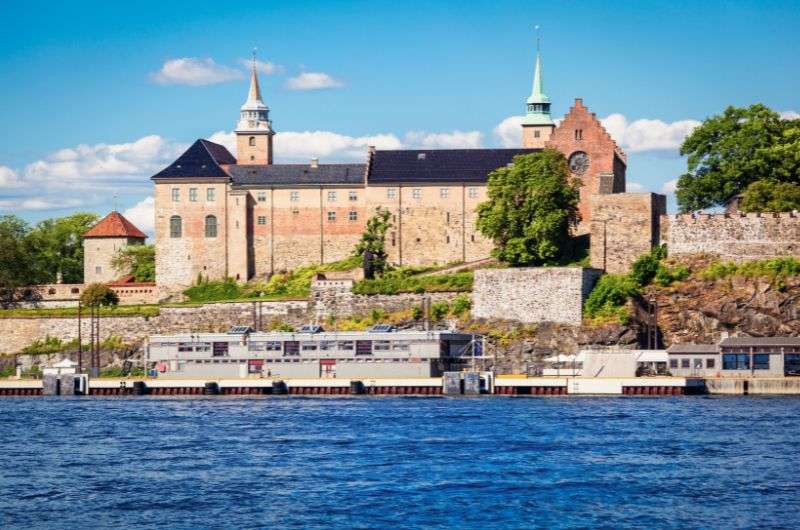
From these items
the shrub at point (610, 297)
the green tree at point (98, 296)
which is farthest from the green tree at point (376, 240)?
the shrub at point (610, 297)

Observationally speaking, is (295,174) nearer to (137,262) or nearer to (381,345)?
(137,262)

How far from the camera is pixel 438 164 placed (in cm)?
11994

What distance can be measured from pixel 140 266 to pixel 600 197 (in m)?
37.2

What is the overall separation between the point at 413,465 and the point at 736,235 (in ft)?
136

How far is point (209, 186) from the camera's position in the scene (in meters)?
120

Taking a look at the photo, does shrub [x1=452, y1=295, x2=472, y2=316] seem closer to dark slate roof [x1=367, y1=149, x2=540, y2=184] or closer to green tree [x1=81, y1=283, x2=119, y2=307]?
dark slate roof [x1=367, y1=149, x2=540, y2=184]

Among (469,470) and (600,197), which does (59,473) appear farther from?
(600,197)

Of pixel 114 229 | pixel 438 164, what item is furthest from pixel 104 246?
pixel 438 164

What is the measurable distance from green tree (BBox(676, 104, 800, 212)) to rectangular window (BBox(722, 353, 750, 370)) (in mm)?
17450

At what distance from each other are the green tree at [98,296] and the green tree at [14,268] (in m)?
5.87

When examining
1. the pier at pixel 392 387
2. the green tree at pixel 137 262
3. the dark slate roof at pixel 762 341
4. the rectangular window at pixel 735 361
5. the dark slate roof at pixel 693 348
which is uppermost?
the green tree at pixel 137 262

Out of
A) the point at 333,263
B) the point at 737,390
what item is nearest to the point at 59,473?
the point at 737,390

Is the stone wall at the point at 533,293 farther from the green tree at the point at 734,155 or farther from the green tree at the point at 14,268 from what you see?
the green tree at the point at 14,268

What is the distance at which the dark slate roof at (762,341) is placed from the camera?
89.2 metres
